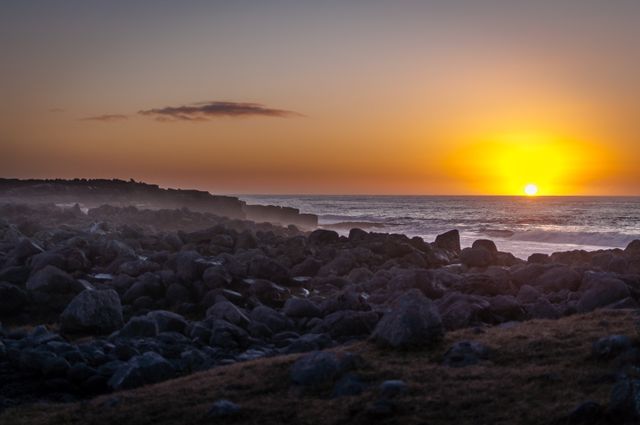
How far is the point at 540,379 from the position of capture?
475 inches

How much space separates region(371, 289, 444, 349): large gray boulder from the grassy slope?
321 millimetres

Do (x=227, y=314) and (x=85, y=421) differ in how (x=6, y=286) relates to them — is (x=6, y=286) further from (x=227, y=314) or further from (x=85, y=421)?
(x=85, y=421)

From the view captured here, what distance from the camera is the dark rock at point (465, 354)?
1361cm

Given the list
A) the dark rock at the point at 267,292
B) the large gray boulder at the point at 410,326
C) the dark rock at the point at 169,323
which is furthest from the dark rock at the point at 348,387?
the dark rock at the point at 267,292

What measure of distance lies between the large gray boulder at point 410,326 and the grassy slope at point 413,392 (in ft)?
1.05

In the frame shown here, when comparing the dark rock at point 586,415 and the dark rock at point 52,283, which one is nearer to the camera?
the dark rock at point 586,415

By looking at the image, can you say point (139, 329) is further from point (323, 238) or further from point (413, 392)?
point (323, 238)

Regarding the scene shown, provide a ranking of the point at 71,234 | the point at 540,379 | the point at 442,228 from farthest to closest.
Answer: the point at 442,228 → the point at 71,234 → the point at 540,379

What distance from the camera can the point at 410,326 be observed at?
1500cm

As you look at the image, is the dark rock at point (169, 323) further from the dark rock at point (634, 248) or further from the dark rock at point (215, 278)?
the dark rock at point (634, 248)

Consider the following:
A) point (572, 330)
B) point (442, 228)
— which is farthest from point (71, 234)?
point (442, 228)

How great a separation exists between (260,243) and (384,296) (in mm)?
15787

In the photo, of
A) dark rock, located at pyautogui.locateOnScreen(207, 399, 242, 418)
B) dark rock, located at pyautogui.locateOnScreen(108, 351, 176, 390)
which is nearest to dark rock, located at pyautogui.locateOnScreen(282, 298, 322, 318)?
dark rock, located at pyautogui.locateOnScreen(108, 351, 176, 390)

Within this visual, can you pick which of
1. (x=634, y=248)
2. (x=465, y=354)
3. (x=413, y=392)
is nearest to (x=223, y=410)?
(x=413, y=392)
